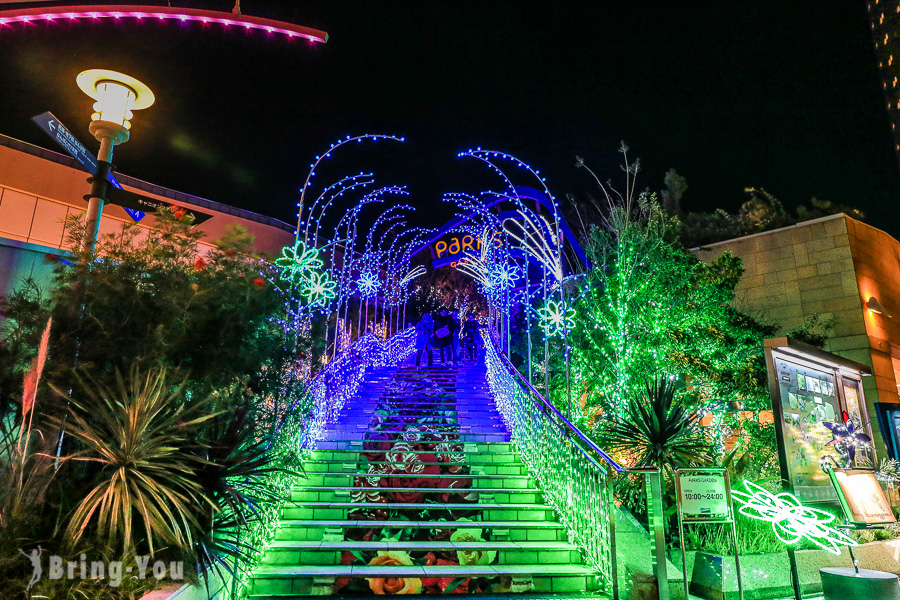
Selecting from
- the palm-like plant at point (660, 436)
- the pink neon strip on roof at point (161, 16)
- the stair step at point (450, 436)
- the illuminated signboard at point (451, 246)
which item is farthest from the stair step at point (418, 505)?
the illuminated signboard at point (451, 246)

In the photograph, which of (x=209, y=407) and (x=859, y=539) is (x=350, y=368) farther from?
(x=859, y=539)

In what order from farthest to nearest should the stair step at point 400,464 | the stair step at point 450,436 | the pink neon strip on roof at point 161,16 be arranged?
1. the stair step at point 450,436
2. the stair step at point 400,464
3. the pink neon strip on roof at point 161,16

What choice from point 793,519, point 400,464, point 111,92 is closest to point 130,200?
point 111,92

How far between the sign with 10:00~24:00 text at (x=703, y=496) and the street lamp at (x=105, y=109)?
276 inches

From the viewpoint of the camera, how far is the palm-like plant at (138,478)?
4082mm

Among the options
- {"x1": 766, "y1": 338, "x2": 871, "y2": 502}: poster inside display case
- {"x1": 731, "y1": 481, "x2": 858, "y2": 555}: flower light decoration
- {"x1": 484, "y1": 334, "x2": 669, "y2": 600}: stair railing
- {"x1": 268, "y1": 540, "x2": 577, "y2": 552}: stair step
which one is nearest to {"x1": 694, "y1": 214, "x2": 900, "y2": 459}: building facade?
{"x1": 766, "y1": 338, "x2": 871, "y2": 502}: poster inside display case

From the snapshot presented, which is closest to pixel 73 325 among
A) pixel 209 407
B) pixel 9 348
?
pixel 9 348

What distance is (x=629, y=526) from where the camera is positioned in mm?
6121

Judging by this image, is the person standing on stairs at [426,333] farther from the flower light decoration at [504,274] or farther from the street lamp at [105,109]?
the street lamp at [105,109]

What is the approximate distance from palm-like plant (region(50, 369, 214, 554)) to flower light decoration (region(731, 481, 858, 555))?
6.19 metres

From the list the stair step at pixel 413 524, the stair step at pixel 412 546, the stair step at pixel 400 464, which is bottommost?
the stair step at pixel 412 546

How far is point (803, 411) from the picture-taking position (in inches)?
332

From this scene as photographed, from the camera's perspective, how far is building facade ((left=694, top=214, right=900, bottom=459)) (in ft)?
52.8

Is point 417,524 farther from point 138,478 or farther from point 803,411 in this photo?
point 803,411
